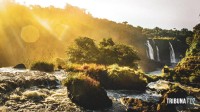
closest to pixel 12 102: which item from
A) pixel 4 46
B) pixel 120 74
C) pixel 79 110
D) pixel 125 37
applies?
pixel 79 110

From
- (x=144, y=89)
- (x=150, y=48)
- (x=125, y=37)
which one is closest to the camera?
(x=144, y=89)

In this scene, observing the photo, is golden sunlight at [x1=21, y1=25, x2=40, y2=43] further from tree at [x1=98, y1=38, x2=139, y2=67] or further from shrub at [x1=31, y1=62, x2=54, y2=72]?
shrub at [x1=31, y1=62, x2=54, y2=72]

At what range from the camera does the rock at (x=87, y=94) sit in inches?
634

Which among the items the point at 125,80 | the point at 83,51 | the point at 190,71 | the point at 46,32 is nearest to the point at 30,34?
the point at 46,32

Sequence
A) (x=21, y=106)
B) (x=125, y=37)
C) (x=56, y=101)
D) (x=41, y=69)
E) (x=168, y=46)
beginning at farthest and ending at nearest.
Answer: (x=125, y=37), (x=168, y=46), (x=41, y=69), (x=56, y=101), (x=21, y=106)

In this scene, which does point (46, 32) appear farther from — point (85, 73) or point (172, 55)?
point (85, 73)

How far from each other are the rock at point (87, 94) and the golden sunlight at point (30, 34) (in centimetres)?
5058

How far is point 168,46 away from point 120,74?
221ft

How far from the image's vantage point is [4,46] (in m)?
57.5

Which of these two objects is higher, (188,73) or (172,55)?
(172,55)

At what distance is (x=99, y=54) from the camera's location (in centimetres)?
3544

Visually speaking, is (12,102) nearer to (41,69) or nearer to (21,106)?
(21,106)

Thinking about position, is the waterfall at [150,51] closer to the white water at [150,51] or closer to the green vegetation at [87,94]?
the white water at [150,51]

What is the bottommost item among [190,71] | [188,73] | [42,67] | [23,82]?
[188,73]
